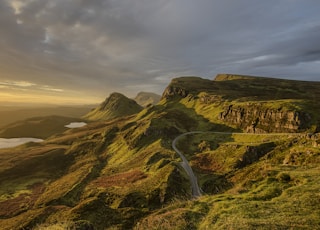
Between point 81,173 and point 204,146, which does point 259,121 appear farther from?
point 81,173

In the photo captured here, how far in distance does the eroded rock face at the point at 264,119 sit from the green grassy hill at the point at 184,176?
1.55 ft

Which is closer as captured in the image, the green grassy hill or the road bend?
the green grassy hill

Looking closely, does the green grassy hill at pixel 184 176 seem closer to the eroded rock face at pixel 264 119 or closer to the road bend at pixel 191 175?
the eroded rock face at pixel 264 119

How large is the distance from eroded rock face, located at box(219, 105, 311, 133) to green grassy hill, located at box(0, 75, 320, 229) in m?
0.47

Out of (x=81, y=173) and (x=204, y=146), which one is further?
(x=81, y=173)

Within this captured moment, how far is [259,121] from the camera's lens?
117 metres

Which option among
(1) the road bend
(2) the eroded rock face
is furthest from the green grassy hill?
(1) the road bend

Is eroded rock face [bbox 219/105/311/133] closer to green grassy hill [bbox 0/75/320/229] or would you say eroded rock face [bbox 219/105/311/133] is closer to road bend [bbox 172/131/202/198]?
green grassy hill [bbox 0/75/320/229]

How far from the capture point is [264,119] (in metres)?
115

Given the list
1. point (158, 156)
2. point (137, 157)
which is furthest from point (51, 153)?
Result: point (158, 156)

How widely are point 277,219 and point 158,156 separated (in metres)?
78.4

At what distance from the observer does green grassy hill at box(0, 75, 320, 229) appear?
2967 centimetres

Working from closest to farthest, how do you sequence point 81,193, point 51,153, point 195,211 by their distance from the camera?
point 195,211, point 81,193, point 51,153

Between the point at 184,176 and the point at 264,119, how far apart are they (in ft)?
202
